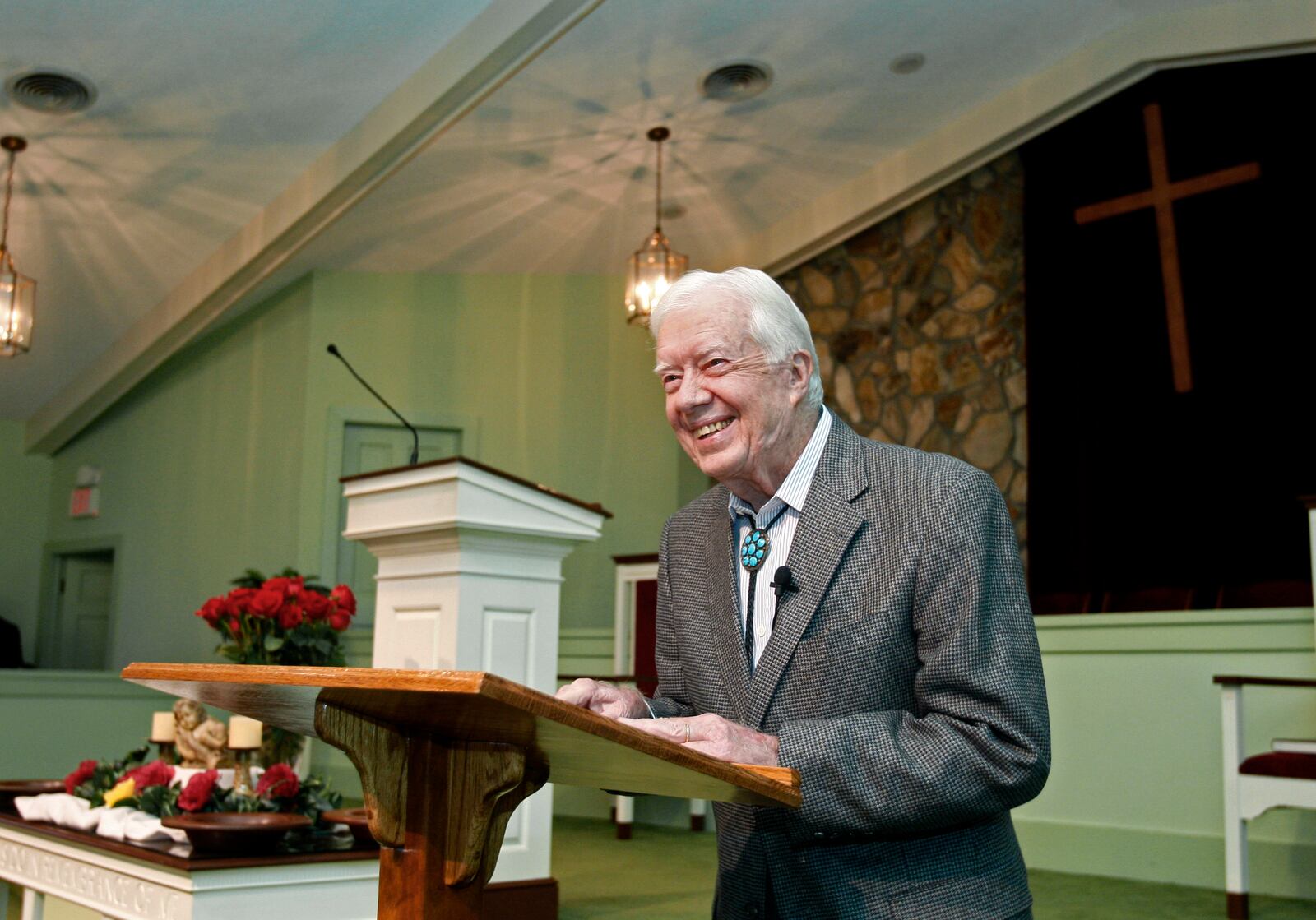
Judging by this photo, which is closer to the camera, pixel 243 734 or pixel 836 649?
pixel 836 649

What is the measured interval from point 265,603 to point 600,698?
215cm

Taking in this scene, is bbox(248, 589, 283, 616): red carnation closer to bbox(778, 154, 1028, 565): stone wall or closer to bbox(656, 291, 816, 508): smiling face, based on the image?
bbox(656, 291, 816, 508): smiling face

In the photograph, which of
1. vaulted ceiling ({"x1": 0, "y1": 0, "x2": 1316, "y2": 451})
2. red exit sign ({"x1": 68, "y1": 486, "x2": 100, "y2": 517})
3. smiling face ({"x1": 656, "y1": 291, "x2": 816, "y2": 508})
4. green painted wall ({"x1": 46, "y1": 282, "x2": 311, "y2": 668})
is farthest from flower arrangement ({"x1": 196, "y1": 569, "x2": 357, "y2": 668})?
red exit sign ({"x1": 68, "y1": 486, "x2": 100, "y2": 517})

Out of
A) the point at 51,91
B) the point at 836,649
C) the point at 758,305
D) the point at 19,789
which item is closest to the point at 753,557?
the point at 836,649

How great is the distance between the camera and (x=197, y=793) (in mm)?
2539

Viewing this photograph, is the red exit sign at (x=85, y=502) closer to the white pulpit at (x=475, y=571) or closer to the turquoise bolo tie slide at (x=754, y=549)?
the white pulpit at (x=475, y=571)

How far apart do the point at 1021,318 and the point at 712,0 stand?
2573mm

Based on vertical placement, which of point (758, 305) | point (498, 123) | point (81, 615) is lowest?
point (81, 615)

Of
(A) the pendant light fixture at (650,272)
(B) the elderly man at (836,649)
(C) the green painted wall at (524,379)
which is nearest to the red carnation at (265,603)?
(B) the elderly man at (836,649)

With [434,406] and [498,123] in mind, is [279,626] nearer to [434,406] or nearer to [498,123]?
[498,123]

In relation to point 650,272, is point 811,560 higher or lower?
lower

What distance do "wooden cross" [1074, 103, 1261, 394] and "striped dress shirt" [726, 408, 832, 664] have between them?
17.0 feet

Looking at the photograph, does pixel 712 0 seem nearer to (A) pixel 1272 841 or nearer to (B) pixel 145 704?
(A) pixel 1272 841

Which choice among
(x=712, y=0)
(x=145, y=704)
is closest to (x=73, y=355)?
(x=145, y=704)
